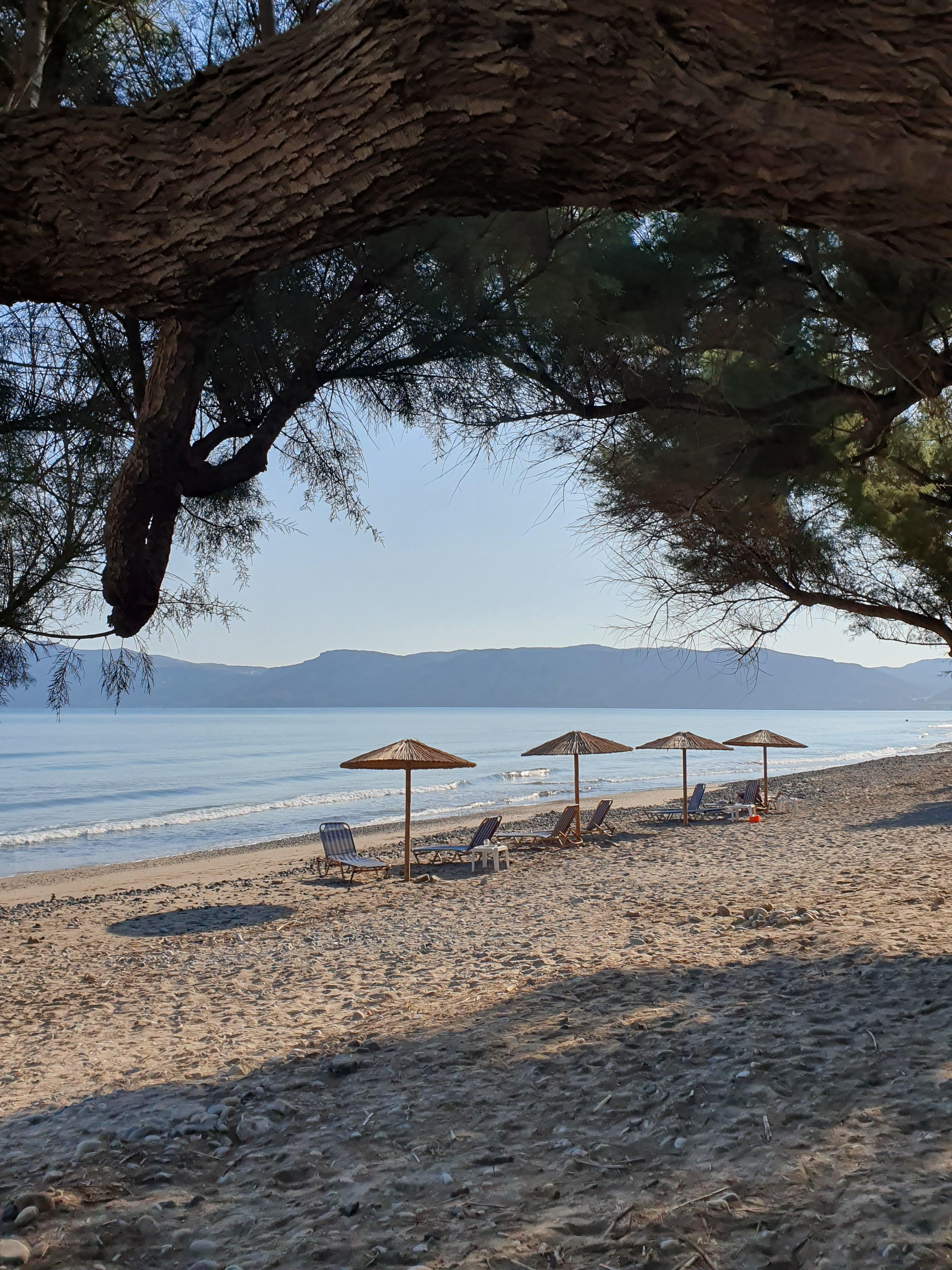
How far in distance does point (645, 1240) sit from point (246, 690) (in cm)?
16618

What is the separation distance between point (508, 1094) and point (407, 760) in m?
7.81

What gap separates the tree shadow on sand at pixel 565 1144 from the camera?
76.9 inches

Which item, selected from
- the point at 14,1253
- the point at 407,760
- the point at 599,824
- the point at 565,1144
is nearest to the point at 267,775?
the point at 599,824

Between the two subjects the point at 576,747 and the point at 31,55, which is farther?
the point at 576,747

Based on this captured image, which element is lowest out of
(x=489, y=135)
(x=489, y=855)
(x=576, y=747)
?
(x=489, y=855)

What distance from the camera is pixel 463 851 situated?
1256cm

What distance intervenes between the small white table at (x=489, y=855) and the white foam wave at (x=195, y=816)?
51.8 ft

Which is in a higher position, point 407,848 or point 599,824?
point 407,848

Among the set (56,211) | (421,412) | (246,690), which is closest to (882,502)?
(421,412)

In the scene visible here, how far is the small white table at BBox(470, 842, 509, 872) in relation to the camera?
11.9 m

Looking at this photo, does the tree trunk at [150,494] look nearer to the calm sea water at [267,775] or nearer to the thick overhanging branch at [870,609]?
the thick overhanging branch at [870,609]

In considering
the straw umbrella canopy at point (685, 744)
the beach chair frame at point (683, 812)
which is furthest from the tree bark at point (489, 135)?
the beach chair frame at point (683, 812)

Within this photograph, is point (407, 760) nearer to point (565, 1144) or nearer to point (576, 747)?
point (576, 747)

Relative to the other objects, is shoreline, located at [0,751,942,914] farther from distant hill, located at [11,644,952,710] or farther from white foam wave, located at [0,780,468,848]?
distant hill, located at [11,644,952,710]
